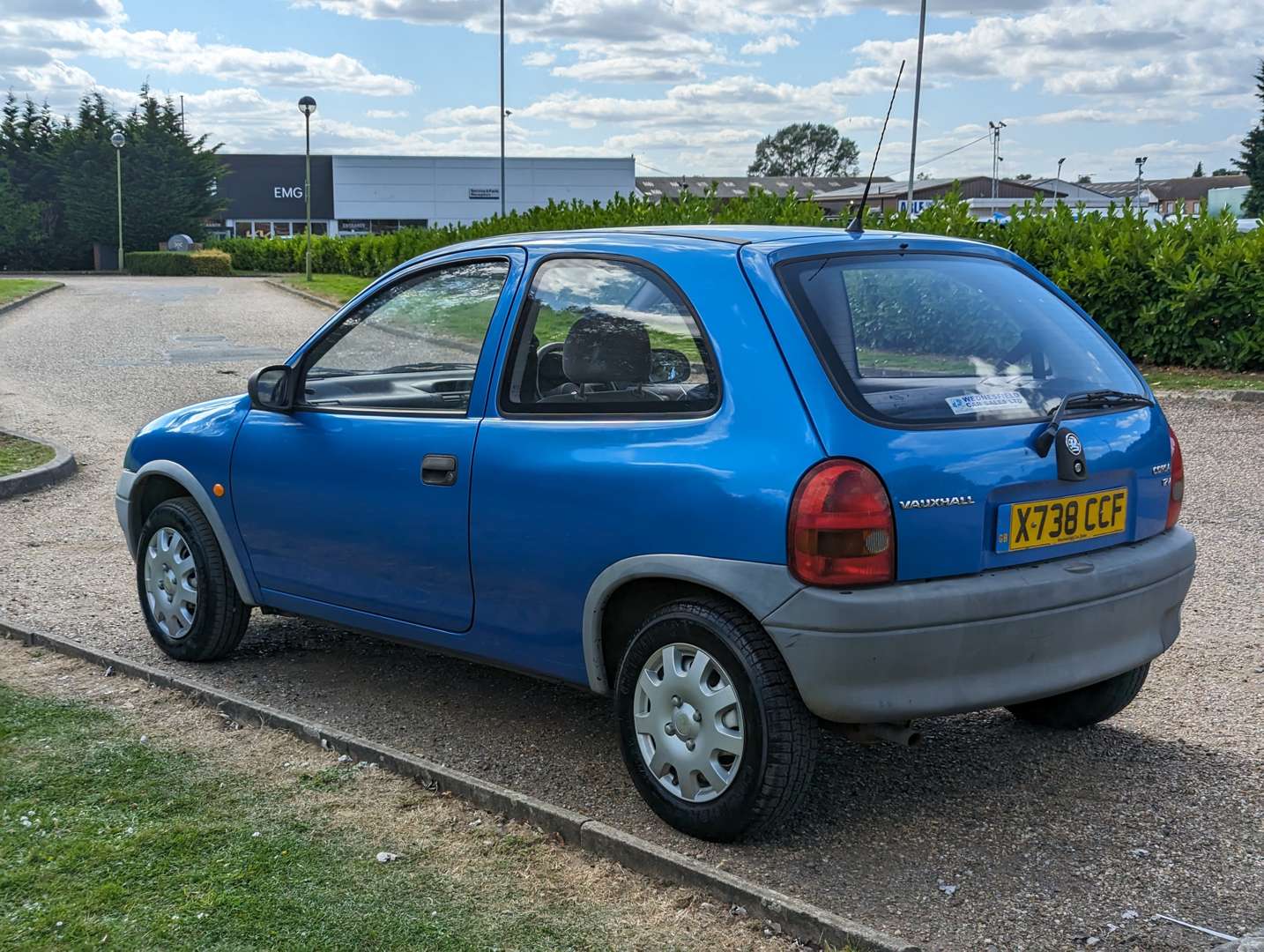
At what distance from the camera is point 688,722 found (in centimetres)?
389

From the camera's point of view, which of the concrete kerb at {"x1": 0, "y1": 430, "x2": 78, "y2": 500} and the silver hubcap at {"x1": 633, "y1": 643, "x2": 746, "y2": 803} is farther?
the concrete kerb at {"x1": 0, "y1": 430, "x2": 78, "y2": 500}

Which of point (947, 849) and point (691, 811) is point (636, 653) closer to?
point (691, 811)

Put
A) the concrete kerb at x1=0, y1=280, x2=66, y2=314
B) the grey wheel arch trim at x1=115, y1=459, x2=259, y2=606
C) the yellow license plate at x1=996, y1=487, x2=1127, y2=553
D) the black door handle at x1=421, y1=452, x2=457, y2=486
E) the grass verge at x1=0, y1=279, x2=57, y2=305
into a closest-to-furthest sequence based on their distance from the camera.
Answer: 1. the yellow license plate at x1=996, y1=487, x2=1127, y2=553
2. the black door handle at x1=421, y1=452, x2=457, y2=486
3. the grey wheel arch trim at x1=115, y1=459, x2=259, y2=606
4. the concrete kerb at x1=0, y1=280, x2=66, y2=314
5. the grass verge at x1=0, y1=279, x2=57, y2=305

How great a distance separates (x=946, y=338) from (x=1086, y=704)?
1.45 meters

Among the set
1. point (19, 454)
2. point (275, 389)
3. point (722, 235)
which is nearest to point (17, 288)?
point (19, 454)

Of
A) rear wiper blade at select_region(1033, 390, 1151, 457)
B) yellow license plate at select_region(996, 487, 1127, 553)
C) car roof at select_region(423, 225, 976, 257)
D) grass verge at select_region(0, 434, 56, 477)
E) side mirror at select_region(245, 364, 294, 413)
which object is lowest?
grass verge at select_region(0, 434, 56, 477)

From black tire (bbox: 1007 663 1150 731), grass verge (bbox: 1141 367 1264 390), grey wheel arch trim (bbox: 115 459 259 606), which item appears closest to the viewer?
black tire (bbox: 1007 663 1150 731)

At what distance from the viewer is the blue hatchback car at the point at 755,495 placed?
11.9 feet

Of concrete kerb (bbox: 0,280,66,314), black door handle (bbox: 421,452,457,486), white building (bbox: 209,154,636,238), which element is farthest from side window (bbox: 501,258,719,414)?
white building (bbox: 209,154,636,238)

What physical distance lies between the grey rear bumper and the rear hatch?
0.08 metres

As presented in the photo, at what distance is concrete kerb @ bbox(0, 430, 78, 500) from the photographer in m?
9.66

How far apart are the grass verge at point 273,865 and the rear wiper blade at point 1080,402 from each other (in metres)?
1.53

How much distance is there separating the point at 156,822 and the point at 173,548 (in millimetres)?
1900

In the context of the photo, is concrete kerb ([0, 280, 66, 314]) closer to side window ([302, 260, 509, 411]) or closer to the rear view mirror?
side window ([302, 260, 509, 411])
